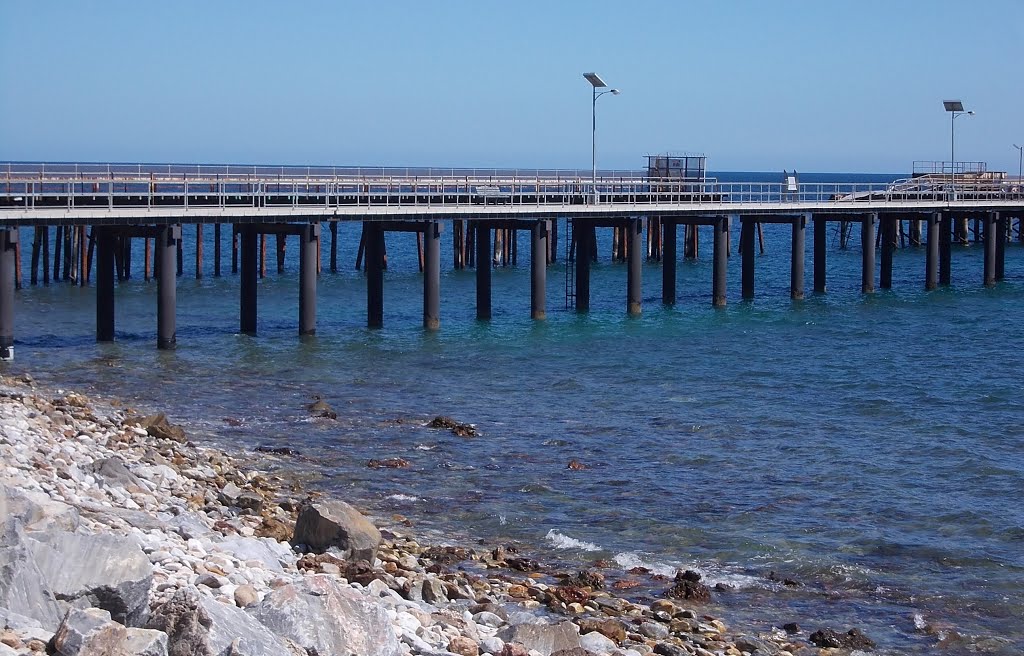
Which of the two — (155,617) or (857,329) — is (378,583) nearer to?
(155,617)

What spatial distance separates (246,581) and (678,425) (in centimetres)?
1408

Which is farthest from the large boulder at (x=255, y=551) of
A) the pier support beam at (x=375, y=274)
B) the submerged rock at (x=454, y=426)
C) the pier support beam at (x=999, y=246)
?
the pier support beam at (x=999, y=246)

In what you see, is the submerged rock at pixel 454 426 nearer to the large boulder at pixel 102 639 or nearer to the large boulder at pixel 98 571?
the large boulder at pixel 98 571

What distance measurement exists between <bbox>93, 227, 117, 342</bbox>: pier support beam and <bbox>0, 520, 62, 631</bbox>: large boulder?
23422 millimetres

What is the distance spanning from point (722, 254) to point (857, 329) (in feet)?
18.7

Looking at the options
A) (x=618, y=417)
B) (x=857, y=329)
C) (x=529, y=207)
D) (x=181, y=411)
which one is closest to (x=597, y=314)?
(x=529, y=207)

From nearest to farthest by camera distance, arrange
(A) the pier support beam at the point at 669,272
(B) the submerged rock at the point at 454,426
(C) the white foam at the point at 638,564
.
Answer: (C) the white foam at the point at 638,564 < (B) the submerged rock at the point at 454,426 < (A) the pier support beam at the point at 669,272

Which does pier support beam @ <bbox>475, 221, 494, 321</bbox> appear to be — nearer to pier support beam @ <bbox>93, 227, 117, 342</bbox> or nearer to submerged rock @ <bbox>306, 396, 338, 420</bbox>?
pier support beam @ <bbox>93, 227, 117, 342</bbox>

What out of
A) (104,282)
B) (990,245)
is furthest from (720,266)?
(104,282)

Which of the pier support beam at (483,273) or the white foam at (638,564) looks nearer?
the white foam at (638,564)

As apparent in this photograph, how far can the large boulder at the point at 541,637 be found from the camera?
11227 mm

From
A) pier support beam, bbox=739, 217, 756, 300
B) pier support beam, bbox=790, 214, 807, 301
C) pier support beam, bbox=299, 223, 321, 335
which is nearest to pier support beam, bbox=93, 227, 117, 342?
pier support beam, bbox=299, 223, 321, 335

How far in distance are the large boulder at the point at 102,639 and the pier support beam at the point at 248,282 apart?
26.3m

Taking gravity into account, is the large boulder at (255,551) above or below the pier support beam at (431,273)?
below
